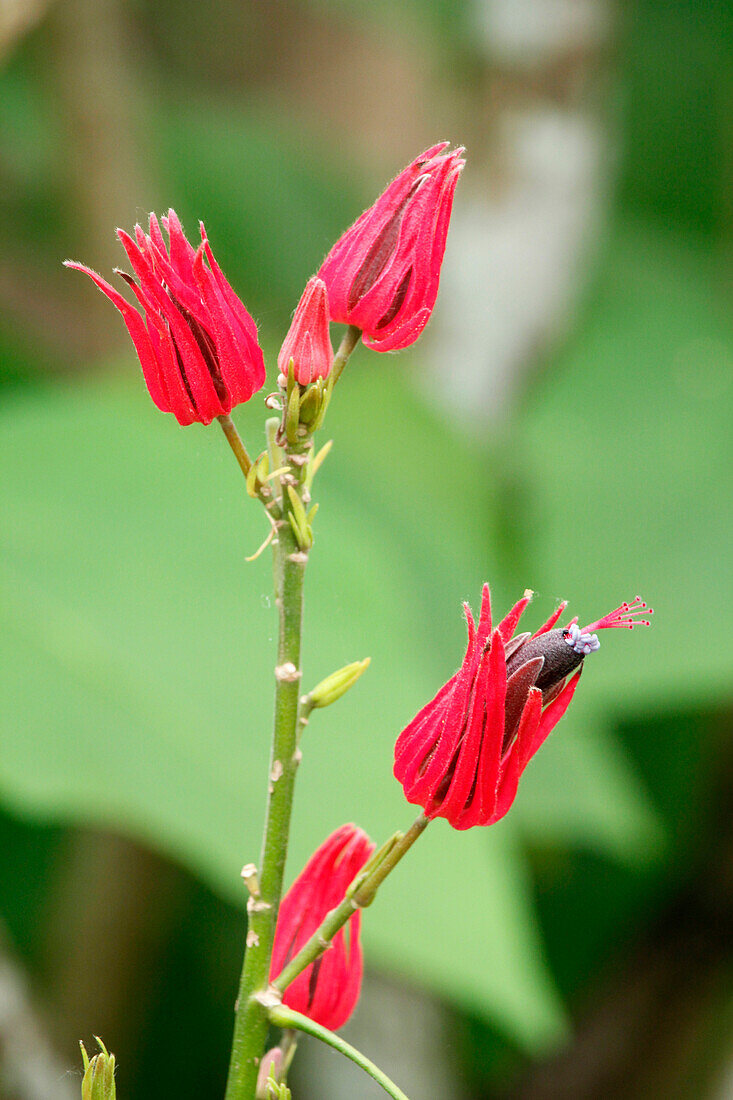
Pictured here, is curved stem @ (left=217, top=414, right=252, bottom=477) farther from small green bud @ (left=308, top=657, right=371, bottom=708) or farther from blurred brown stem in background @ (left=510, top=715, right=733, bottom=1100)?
blurred brown stem in background @ (left=510, top=715, right=733, bottom=1100)

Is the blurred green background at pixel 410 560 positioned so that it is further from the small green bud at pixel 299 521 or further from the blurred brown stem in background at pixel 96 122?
the small green bud at pixel 299 521

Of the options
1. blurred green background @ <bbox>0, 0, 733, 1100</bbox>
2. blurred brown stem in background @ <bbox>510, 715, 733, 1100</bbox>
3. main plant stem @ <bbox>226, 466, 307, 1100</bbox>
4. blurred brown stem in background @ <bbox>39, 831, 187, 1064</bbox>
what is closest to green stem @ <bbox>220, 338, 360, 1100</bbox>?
main plant stem @ <bbox>226, 466, 307, 1100</bbox>

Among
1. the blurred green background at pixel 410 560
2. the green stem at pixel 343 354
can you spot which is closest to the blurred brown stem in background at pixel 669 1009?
the blurred green background at pixel 410 560

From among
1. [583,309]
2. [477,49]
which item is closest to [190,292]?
[477,49]

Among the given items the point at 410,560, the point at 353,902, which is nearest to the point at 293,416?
the point at 353,902

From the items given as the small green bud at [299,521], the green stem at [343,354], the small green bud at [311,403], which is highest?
the green stem at [343,354]

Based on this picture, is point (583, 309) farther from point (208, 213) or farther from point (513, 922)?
point (513, 922)
